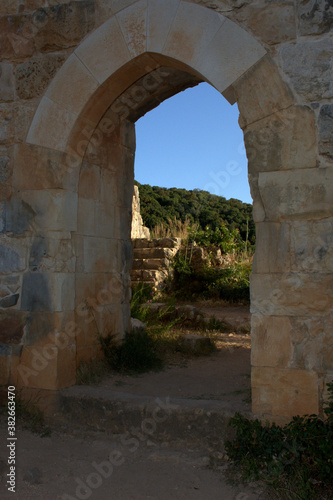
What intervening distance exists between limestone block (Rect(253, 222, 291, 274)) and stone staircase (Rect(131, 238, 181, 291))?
20.5ft

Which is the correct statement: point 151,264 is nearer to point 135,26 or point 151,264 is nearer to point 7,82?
point 7,82

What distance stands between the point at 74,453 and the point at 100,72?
270cm

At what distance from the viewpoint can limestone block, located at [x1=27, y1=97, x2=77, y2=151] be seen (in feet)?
11.2

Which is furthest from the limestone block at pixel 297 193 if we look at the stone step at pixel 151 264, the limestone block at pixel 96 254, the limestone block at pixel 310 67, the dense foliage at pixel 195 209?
the dense foliage at pixel 195 209

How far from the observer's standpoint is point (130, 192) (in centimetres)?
436

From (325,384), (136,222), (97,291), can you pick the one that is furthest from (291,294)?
(136,222)

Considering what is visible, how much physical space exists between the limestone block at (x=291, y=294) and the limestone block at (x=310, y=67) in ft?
3.60

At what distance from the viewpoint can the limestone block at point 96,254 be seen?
12.1ft

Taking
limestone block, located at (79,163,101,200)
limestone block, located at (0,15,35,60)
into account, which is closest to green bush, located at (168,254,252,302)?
limestone block, located at (79,163,101,200)

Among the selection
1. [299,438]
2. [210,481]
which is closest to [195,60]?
[299,438]

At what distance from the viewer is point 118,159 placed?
4.15 m

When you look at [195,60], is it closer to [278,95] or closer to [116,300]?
[278,95]

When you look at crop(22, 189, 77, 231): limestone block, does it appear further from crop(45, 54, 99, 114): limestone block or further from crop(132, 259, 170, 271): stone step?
crop(132, 259, 170, 271): stone step

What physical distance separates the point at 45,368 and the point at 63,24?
2.67 meters
